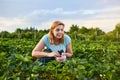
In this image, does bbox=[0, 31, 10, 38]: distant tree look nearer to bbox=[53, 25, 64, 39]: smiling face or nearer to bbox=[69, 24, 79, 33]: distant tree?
bbox=[69, 24, 79, 33]: distant tree

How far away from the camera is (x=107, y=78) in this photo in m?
4.08

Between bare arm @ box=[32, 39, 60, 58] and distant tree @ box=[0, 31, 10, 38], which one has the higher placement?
distant tree @ box=[0, 31, 10, 38]

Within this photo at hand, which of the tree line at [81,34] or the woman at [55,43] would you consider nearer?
the woman at [55,43]

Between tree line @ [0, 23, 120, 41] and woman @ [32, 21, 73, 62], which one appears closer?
woman @ [32, 21, 73, 62]

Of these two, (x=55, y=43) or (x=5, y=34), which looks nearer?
(x=55, y=43)

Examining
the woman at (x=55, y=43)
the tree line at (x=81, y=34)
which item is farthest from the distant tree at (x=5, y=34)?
the woman at (x=55, y=43)

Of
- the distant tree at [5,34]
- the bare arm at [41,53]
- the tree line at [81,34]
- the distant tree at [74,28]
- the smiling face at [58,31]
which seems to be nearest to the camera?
the bare arm at [41,53]

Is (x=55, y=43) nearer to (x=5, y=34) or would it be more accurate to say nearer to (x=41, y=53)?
(x=41, y=53)

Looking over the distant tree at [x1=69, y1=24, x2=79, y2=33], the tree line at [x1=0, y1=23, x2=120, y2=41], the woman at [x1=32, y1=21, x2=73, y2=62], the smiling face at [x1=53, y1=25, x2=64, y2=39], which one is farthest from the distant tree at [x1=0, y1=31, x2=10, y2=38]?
the smiling face at [x1=53, y1=25, x2=64, y2=39]

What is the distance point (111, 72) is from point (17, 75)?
3.23 ft

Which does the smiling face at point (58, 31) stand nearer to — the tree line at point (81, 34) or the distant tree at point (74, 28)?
the tree line at point (81, 34)

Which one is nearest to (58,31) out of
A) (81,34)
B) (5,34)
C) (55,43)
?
(55,43)

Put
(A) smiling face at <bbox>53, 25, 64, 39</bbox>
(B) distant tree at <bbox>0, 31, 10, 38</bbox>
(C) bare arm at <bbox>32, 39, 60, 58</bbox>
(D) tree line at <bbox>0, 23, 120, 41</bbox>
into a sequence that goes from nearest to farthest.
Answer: (C) bare arm at <bbox>32, 39, 60, 58</bbox> → (A) smiling face at <bbox>53, 25, 64, 39</bbox> → (B) distant tree at <bbox>0, 31, 10, 38</bbox> → (D) tree line at <bbox>0, 23, 120, 41</bbox>

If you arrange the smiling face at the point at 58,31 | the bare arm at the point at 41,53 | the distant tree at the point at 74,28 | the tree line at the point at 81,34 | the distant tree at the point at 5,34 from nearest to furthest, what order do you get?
1. the bare arm at the point at 41,53
2. the smiling face at the point at 58,31
3. the distant tree at the point at 5,34
4. the tree line at the point at 81,34
5. the distant tree at the point at 74,28
